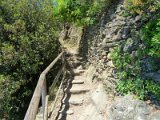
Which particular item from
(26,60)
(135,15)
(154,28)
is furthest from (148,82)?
(26,60)

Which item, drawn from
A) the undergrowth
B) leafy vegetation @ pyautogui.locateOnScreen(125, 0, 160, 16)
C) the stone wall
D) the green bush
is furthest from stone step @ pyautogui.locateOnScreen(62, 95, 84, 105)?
leafy vegetation @ pyautogui.locateOnScreen(125, 0, 160, 16)

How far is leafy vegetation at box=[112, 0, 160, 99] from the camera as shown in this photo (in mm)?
4595

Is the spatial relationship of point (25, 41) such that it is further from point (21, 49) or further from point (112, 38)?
point (112, 38)

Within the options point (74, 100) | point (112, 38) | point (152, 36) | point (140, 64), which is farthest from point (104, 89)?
point (152, 36)

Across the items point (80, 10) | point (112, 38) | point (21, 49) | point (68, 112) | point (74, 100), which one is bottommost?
point (68, 112)

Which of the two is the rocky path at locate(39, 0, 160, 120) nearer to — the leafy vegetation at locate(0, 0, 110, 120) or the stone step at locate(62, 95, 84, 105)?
the stone step at locate(62, 95, 84, 105)

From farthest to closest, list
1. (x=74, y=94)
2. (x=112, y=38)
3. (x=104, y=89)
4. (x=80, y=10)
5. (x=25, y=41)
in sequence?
(x=25, y=41)
(x=80, y=10)
(x=74, y=94)
(x=104, y=89)
(x=112, y=38)

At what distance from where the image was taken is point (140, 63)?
16.1 ft

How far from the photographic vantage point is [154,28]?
4785 mm

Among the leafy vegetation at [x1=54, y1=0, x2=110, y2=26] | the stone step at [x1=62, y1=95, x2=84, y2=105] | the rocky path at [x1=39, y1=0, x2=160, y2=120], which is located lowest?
the stone step at [x1=62, y1=95, x2=84, y2=105]

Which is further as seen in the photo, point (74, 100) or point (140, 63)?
point (74, 100)

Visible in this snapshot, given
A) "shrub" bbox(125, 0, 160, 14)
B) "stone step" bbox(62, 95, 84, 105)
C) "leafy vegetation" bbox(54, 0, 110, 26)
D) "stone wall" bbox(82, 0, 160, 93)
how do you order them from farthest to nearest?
"leafy vegetation" bbox(54, 0, 110, 26) < "stone step" bbox(62, 95, 84, 105) < "stone wall" bbox(82, 0, 160, 93) < "shrub" bbox(125, 0, 160, 14)

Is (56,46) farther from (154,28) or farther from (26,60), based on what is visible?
(154,28)

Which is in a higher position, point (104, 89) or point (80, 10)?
point (80, 10)
